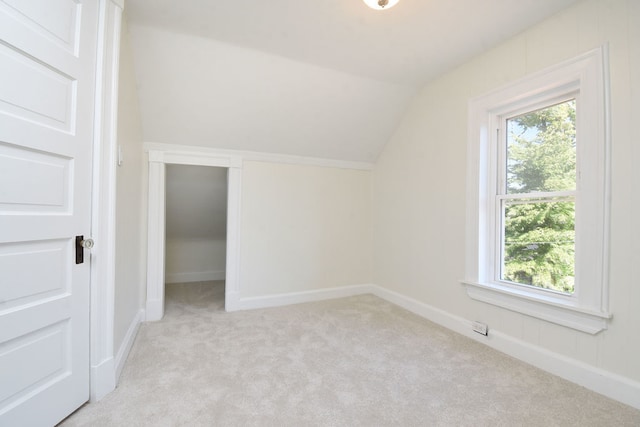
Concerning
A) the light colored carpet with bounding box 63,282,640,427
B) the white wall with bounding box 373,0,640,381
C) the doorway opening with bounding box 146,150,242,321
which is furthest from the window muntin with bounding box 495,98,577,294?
the doorway opening with bounding box 146,150,242,321

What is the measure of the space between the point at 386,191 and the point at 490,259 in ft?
4.89

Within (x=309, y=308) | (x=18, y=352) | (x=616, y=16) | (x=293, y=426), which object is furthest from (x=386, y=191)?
(x=18, y=352)

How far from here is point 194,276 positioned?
460 centimetres

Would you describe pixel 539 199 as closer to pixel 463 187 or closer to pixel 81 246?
pixel 463 187

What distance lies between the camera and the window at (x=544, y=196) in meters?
1.73

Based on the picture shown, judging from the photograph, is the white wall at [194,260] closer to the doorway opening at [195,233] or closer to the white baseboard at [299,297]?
the doorway opening at [195,233]

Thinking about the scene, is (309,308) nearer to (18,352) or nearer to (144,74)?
(18,352)

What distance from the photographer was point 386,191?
360 centimetres

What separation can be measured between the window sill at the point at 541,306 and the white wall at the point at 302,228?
1552 millimetres

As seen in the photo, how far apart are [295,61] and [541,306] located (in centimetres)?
270

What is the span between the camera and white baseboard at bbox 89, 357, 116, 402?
1.56m

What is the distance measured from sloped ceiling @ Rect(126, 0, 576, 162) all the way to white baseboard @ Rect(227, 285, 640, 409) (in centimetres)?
174

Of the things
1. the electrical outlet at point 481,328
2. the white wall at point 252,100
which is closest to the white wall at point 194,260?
the white wall at point 252,100

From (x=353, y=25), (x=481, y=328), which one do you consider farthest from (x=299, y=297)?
(x=353, y=25)
